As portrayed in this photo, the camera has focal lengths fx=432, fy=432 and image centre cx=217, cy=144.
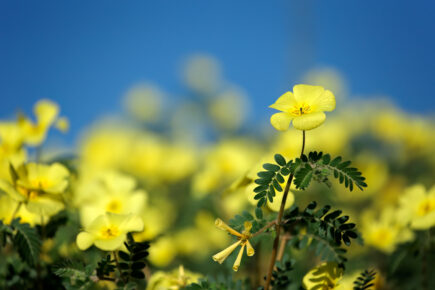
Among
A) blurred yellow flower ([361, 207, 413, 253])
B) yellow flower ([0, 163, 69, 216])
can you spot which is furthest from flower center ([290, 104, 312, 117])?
blurred yellow flower ([361, 207, 413, 253])

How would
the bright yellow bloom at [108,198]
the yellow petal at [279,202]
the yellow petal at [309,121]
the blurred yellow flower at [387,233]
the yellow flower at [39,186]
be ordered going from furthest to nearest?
the blurred yellow flower at [387,233] < the bright yellow bloom at [108,198] < the yellow flower at [39,186] < the yellow petal at [279,202] < the yellow petal at [309,121]

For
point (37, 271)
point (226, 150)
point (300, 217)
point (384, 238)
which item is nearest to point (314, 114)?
point (300, 217)

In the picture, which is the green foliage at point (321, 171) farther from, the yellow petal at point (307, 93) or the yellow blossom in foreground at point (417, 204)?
the yellow blossom in foreground at point (417, 204)

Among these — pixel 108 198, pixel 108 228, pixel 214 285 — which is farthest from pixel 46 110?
pixel 214 285

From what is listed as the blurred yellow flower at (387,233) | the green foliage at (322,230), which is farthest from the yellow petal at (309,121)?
the blurred yellow flower at (387,233)

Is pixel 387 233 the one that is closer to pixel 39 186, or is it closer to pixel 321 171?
pixel 321 171

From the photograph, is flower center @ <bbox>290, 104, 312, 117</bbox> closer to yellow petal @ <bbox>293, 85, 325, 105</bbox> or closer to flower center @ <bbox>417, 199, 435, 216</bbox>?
yellow petal @ <bbox>293, 85, 325, 105</bbox>
